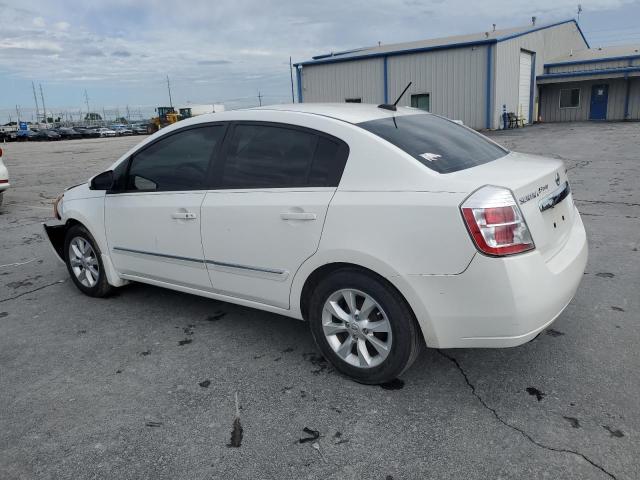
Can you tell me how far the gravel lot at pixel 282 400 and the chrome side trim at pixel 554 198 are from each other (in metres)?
1.01

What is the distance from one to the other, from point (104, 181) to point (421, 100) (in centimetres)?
2575

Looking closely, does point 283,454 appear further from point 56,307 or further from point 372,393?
point 56,307

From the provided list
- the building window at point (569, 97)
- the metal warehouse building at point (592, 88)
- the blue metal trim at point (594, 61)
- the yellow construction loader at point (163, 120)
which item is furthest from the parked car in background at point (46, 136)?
the building window at point (569, 97)

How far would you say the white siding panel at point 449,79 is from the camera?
84.4 feet

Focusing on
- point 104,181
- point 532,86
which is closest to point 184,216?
point 104,181

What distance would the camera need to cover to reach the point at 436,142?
10.9 ft

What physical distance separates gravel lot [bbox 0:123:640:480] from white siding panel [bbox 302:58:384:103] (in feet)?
85.7

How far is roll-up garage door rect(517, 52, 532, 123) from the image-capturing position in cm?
2866

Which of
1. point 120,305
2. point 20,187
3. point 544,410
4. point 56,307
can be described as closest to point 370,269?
point 544,410

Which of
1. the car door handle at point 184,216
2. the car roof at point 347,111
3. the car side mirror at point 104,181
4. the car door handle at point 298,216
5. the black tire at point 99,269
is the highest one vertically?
the car roof at point 347,111

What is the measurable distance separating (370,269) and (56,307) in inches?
126

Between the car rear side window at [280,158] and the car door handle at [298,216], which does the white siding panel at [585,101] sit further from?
the car door handle at [298,216]

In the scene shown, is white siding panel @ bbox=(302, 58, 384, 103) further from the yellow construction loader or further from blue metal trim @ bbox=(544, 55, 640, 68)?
the yellow construction loader

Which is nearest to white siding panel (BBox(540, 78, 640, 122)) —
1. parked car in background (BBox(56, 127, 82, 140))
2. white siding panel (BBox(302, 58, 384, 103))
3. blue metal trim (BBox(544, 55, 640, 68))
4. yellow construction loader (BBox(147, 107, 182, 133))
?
blue metal trim (BBox(544, 55, 640, 68))
